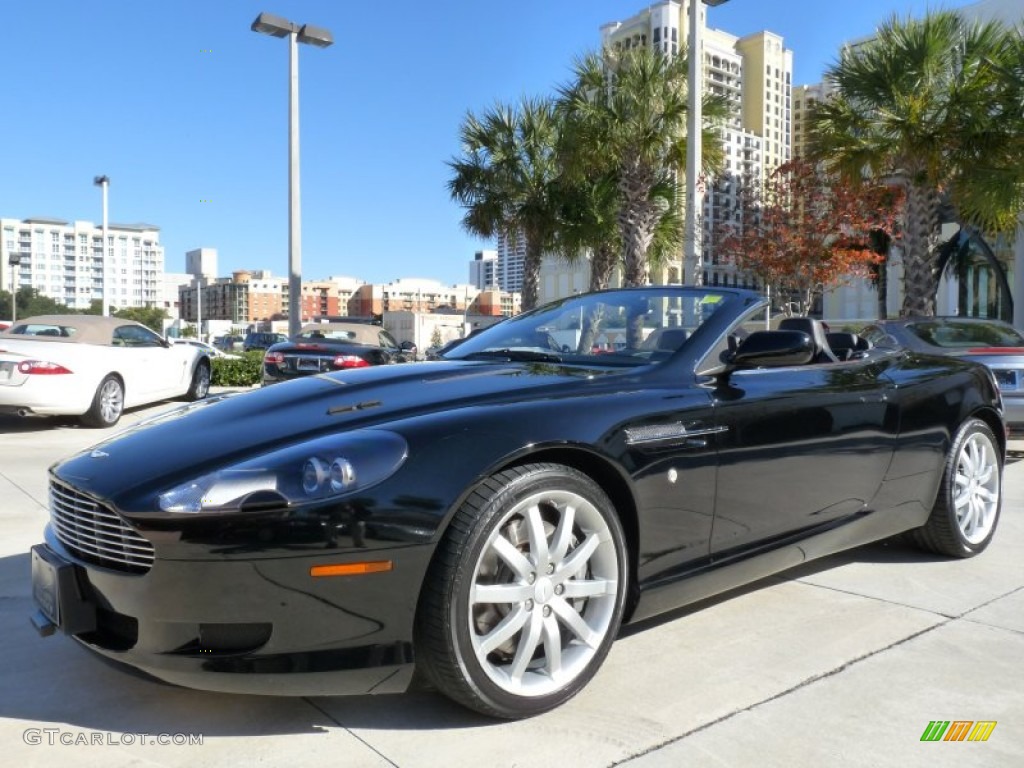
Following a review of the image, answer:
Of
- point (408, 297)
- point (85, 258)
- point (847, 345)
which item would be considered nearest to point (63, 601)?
point (847, 345)

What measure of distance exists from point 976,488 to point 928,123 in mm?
11528

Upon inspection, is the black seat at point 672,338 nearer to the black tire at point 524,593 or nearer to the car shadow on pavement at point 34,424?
the black tire at point 524,593

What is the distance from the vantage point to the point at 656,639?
309cm

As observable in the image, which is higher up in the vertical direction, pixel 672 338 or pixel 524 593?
pixel 672 338

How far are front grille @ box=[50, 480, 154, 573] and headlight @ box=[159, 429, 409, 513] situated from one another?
0.15 metres

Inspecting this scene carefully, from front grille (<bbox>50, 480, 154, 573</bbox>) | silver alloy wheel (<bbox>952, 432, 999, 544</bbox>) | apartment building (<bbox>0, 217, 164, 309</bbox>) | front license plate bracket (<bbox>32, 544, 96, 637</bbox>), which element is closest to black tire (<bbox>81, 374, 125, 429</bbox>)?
front grille (<bbox>50, 480, 154, 573</bbox>)

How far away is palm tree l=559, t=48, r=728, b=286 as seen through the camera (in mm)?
16562

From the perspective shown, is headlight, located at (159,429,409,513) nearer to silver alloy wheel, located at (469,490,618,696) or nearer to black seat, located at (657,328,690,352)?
silver alloy wheel, located at (469,490,618,696)

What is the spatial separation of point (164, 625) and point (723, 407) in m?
1.87

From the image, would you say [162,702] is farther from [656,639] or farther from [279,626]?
[656,639]

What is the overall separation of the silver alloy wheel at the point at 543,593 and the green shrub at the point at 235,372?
13.4 metres

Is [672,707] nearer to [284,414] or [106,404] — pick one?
[284,414]

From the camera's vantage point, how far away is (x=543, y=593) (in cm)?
245

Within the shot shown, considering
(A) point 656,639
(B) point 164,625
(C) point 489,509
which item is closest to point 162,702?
(B) point 164,625
